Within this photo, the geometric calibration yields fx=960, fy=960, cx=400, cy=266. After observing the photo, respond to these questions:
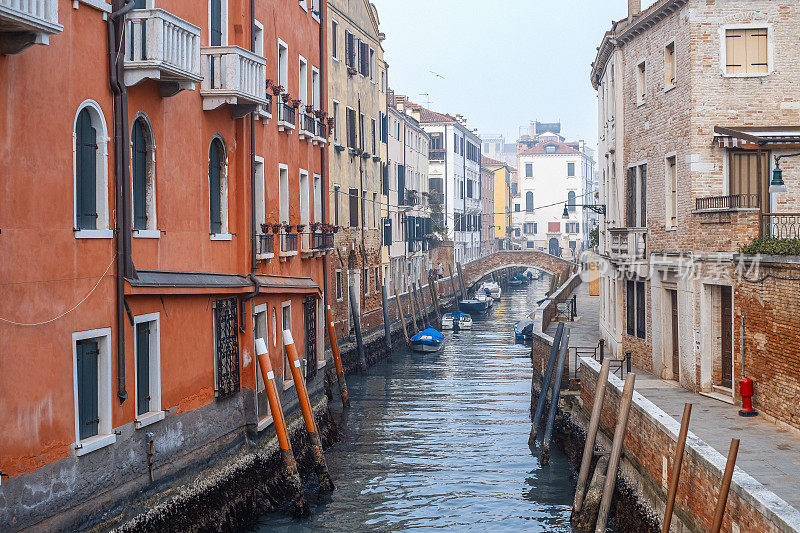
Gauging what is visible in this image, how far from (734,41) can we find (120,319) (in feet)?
37.0

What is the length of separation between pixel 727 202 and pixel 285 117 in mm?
7337

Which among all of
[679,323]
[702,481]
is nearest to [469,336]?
[679,323]

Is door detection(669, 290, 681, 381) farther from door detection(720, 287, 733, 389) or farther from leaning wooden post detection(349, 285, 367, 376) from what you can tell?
leaning wooden post detection(349, 285, 367, 376)

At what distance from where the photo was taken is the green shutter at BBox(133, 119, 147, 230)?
33.4ft

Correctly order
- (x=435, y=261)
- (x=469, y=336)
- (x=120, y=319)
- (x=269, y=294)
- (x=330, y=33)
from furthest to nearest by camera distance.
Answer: (x=435, y=261), (x=469, y=336), (x=330, y=33), (x=269, y=294), (x=120, y=319)

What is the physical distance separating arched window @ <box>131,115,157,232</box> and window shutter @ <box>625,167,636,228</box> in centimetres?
1197

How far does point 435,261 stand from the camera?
52625 mm

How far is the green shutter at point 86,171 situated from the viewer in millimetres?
8938

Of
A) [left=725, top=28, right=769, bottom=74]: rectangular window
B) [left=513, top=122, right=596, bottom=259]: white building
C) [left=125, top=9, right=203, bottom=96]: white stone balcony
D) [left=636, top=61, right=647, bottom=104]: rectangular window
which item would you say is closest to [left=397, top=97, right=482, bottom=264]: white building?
[left=513, top=122, right=596, bottom=259]: white building

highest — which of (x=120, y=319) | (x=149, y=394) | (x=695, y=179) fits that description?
(x=695, y=179)

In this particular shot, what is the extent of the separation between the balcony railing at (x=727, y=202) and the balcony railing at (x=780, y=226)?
1.15 feet

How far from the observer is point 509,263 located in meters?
53.1

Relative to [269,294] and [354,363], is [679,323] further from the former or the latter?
[354,363]

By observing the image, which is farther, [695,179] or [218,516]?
[695,179]
